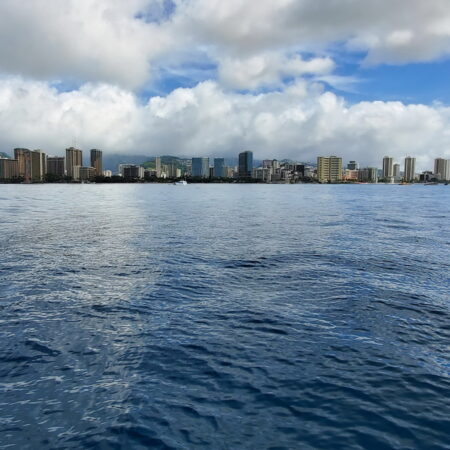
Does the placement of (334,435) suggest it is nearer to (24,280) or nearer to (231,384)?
(231,384)

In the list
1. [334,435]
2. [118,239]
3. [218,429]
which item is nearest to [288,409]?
[334,435]

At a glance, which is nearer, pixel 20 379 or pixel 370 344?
pixel 20 379

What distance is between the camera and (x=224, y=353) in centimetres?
1324

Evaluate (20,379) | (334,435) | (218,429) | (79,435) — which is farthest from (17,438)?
(334,435)

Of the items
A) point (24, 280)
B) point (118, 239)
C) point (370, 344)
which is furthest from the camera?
point (118, 239)

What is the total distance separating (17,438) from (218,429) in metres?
4.38

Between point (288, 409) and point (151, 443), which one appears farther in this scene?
point (288, 409)

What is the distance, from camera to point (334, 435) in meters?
Answer: 9.39

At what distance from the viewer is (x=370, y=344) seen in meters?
13.9

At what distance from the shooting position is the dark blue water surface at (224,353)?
9.50m

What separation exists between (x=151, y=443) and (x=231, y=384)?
2986mm

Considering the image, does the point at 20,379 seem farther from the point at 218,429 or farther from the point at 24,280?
the point at 24,280

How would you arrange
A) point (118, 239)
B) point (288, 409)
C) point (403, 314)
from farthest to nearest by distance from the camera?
1. point (118, 239)
2. point (403, 314)
3. point (288, 409)

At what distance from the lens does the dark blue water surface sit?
9.50 m
